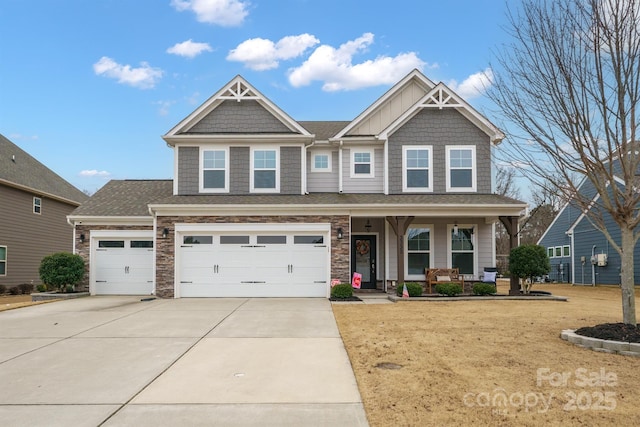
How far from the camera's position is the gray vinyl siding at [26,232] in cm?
2045

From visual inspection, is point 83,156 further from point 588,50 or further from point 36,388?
point 588,50

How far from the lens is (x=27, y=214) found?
21.9 meters

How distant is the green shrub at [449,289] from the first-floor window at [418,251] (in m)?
1.81

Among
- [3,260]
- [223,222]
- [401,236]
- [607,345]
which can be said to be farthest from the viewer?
[3,260]

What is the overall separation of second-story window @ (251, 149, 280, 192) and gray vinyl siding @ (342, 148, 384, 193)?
249 cm

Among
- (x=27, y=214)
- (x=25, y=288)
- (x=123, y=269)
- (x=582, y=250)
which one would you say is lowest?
(x=25, y=288)

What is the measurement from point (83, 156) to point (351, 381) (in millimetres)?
25119

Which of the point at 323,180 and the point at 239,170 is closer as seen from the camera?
the point at 239,170

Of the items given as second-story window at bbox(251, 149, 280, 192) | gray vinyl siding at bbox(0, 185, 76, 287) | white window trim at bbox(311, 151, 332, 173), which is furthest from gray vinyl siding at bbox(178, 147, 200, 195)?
gray vinyl siding at bbox(0, 185, 76, 287)

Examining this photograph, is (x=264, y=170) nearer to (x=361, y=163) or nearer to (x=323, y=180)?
(x=323, y=180)

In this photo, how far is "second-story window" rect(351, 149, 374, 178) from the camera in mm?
Answer: 16656

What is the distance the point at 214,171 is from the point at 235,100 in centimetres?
267

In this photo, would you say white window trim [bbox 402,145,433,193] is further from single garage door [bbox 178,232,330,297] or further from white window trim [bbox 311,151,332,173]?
single garage door [bbox 178,232,330,297]

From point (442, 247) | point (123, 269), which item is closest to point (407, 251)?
point (442, 247)
